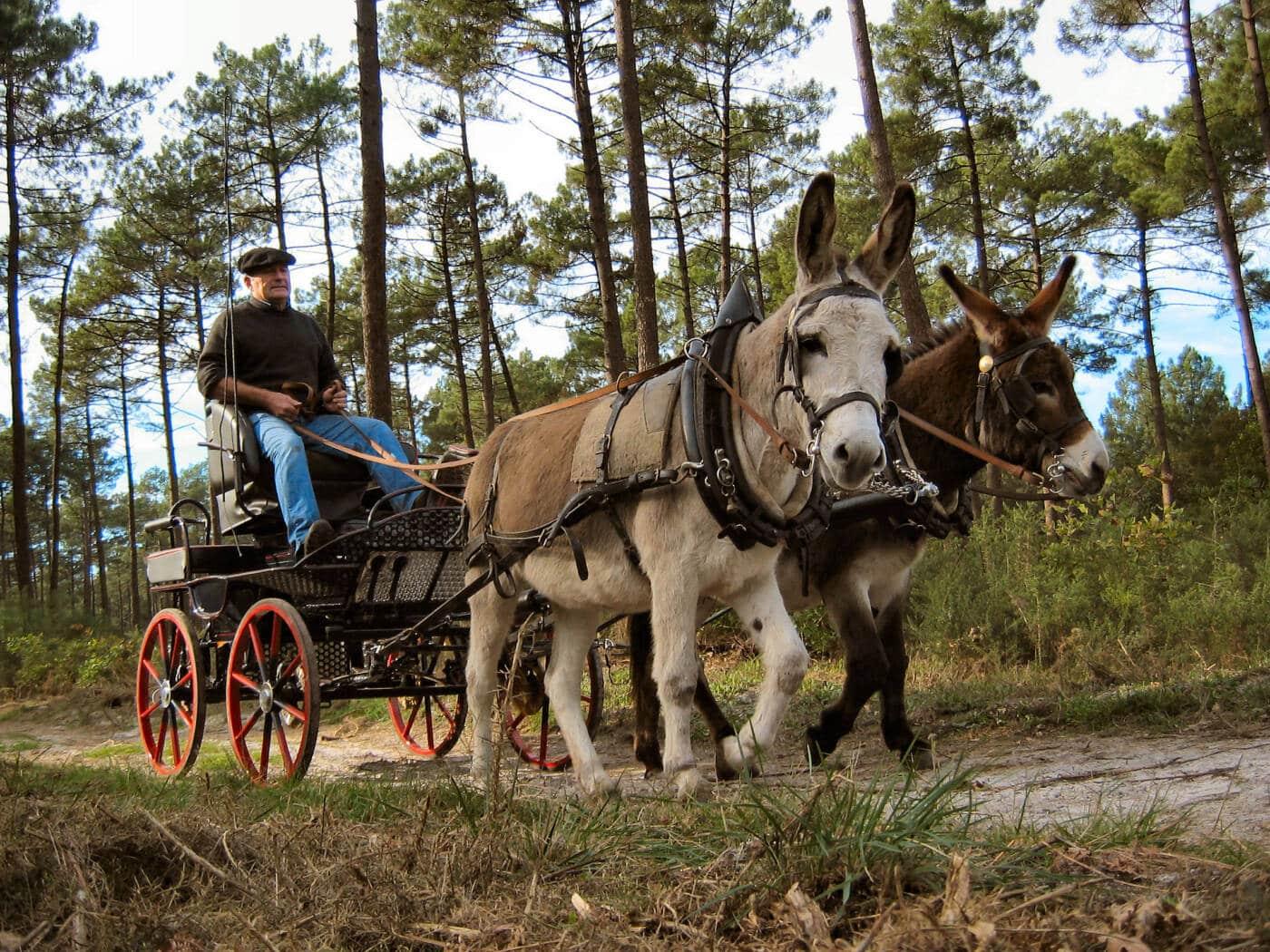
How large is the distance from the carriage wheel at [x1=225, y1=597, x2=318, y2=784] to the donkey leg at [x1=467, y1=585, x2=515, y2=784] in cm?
80

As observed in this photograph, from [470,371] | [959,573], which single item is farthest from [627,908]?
[470,371]

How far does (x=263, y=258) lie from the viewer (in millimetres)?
7336

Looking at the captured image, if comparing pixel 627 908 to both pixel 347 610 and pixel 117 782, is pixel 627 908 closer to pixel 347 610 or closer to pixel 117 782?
pixel 117 782

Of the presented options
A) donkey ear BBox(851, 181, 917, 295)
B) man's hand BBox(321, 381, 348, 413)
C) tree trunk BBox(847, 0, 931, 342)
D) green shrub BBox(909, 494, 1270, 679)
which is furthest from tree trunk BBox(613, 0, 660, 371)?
donkey ear BBox(851, 181, 917, 295)

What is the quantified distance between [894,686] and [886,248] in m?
2.39

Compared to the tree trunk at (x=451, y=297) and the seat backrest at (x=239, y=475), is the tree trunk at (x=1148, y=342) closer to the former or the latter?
the tree trunk at (x=451, y=297)

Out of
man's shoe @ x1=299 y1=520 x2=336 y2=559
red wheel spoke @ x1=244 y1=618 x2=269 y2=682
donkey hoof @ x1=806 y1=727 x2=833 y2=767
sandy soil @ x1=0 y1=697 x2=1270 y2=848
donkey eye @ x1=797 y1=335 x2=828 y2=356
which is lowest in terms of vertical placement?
sandy soil @ x1=0 y1=697 x2=1270 y2=848

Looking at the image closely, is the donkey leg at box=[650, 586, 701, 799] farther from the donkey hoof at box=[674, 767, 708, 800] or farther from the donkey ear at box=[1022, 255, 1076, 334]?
the donkey ear at box=[1022, 255, 1076, 334]

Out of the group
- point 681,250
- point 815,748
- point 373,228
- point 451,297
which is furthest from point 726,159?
point 815,748

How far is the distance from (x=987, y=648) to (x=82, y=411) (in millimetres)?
40078

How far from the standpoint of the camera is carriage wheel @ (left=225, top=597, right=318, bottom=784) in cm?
579

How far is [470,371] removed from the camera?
122 feet

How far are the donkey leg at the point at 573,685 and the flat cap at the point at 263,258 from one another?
325 centimetres

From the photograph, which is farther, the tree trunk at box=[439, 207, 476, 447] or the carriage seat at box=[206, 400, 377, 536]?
the tree trunk at box=[439, 207, 476, 447]
